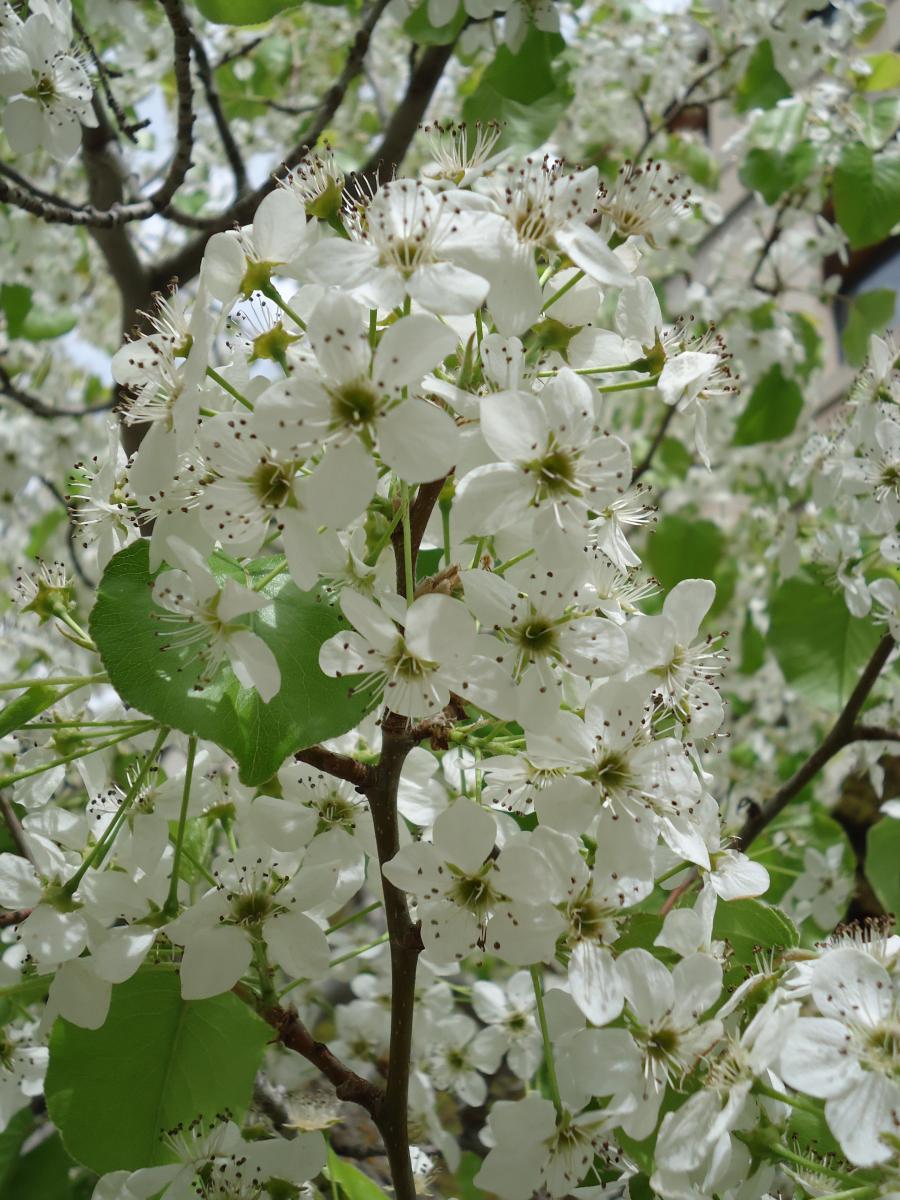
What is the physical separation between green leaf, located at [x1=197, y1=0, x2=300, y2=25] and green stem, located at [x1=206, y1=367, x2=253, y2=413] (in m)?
0.77

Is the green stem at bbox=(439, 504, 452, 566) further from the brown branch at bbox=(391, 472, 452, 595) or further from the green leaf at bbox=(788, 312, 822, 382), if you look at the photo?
the green leaf at bbox=(788, 312, 822, 382)

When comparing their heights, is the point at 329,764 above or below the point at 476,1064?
above

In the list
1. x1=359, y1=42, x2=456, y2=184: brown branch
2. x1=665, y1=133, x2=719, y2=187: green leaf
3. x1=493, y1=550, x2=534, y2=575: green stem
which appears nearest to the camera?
x1=493, y1=550, x2=534, y2=575: green stem

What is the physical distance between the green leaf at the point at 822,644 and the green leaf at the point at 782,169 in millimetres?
1192

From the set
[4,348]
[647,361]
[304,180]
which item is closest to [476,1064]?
[647,361]

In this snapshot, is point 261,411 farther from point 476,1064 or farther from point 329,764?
point 476,1064

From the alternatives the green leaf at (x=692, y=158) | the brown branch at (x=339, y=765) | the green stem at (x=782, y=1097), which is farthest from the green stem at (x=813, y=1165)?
the green leaf at (x=692, y=158)

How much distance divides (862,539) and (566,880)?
1305 millimetres

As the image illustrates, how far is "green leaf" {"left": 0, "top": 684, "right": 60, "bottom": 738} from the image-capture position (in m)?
0.97

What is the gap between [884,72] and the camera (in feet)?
8.84

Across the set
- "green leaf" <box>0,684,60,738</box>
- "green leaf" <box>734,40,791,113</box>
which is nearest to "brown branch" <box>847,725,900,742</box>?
"green leaf" <box>0,684,60,738</box>

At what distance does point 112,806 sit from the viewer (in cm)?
116

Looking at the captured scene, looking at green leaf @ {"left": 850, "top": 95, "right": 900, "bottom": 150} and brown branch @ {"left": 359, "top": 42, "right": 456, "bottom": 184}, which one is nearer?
brown branch @ {"left": 359, "top": 42, "right": 456, "bottom": 184}

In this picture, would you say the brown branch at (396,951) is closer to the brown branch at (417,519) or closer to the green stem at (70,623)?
the brown branch at (417,519)
